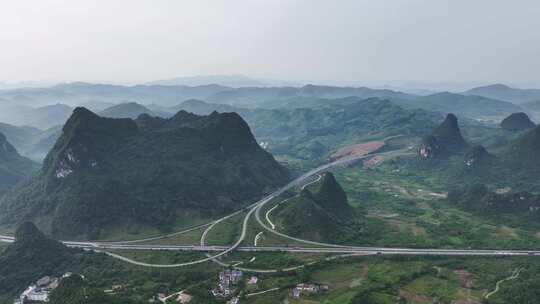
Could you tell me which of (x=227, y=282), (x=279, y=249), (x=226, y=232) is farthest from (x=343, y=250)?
(x=227, y=282)

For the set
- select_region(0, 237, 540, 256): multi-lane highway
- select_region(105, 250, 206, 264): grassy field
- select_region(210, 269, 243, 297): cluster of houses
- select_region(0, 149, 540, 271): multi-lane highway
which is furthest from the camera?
select_region(0, 237, 540, 256): multi-lane highway

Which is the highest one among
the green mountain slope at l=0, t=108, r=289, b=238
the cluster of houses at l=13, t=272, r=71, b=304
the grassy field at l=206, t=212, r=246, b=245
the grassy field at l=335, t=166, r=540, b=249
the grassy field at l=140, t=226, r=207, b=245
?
the green mountain slope at l=0, t=108, r=289, b=238

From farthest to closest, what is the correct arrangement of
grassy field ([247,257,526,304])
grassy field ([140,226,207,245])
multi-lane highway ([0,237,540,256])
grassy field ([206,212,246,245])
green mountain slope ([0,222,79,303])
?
grassy field ([140,226,207,245])
grassy field ([206,212,246,245])
multi-lane highway ([0,237,540,256])
green mountain slope ([0,222,79,303])
grassy field ([247,257,526,304])

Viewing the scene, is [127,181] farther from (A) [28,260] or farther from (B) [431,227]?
(B) [431,227]

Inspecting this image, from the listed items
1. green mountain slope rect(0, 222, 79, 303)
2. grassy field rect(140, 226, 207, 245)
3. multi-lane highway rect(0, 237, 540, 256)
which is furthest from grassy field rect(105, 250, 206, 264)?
green mountain slope rect(0, 222, 79, 303)

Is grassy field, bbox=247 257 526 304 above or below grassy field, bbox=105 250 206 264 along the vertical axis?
above

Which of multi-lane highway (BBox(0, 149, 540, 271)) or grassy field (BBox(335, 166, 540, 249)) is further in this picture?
grassy field (BBox(335, 166, 540, 249))

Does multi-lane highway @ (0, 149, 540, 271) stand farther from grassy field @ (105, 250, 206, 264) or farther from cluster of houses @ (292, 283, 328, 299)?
cluster of houses @ (292, 283, 328, 299)
